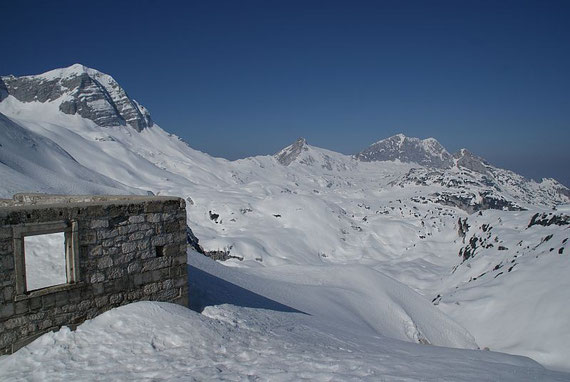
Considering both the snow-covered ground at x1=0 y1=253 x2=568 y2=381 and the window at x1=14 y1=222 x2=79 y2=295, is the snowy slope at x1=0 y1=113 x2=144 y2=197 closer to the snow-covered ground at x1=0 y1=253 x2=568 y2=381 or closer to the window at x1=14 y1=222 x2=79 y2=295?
the window at x1=14 y1=222 x2=79 y2=295

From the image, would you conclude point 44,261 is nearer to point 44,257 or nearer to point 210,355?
point 44,257

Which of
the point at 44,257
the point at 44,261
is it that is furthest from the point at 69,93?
the point at 44,261

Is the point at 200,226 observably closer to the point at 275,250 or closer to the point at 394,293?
the point at 275,250

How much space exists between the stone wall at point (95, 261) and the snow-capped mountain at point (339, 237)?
246 centimetres

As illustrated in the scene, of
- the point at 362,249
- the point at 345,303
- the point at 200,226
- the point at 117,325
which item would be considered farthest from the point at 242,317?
the point at 362,249

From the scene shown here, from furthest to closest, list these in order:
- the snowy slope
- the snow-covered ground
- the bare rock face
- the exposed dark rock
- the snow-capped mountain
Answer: the bare rock face → the exposed dark rock → the snow-capped mountain → the snowy slope → the snow-covered ground

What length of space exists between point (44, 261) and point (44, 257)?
141mm

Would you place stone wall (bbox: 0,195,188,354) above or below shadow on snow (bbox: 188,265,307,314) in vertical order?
above

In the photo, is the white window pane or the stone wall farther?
the white window pane

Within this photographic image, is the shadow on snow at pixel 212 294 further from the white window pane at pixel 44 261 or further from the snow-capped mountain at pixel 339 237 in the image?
the white window pane at pixel 44 261

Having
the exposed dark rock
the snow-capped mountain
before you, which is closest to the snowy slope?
the snow-capped mountain

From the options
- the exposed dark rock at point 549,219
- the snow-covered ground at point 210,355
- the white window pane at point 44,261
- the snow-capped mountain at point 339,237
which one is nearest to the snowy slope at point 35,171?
the snow-capped mountain at point 339,237

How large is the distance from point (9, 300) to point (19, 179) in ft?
63.5

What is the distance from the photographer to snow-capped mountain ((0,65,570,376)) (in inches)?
901
